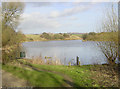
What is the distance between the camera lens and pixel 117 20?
27.6ft

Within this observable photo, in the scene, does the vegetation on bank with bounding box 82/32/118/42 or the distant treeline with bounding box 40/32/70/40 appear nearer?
the vegetation on bank with bounding box 82/32/118/42

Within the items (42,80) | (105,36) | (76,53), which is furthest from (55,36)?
(42,80)

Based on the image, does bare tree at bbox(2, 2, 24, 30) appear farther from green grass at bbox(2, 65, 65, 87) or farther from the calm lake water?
green grass at bbox(2, 65, 65, 87)

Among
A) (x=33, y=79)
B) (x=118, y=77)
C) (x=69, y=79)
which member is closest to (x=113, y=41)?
(x=118, y=77)

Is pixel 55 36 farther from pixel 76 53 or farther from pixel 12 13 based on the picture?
pixel 76 53

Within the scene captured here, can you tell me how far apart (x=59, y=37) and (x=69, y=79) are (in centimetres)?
2447

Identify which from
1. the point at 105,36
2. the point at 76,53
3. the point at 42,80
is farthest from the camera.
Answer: the point at 76,53

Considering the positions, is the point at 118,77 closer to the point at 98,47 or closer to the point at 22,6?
the point at 98,47

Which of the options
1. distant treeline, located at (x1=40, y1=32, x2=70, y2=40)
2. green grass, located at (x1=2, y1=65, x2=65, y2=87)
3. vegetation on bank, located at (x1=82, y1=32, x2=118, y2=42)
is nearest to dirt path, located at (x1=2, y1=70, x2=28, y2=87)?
green grass, located at (x1=2, y1=65, x2=65, y2=87)

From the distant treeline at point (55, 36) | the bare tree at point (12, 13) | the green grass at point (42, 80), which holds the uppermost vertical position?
the bare tree at point (12, 13)

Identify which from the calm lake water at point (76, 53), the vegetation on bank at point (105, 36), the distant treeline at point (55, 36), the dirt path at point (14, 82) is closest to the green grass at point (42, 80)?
the dirt path at point (14, 82)

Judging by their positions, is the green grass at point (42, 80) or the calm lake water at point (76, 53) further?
the calm lake water at point (76, 53)

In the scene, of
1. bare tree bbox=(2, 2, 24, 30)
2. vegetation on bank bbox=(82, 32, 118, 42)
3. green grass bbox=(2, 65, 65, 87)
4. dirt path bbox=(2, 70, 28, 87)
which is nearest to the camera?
dirt path bbox=(2, 70, 28, 87)

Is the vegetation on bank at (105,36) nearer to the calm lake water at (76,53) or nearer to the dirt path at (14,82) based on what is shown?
Result: the calm lake water at (76,53)
